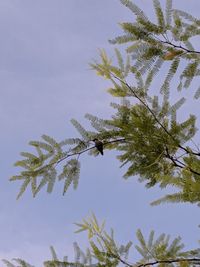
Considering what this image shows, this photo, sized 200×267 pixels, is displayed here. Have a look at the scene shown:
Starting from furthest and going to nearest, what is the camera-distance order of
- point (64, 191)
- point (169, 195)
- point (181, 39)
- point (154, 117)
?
1. point (64, 191)
2. point (154, 117)
3. point (181, 39)
4. point (169, 195)

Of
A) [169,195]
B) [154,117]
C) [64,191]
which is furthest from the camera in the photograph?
[64,191]

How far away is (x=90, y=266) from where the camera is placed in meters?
4.89

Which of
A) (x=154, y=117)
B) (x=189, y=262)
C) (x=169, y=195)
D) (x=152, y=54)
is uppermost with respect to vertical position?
(x=152, y=54)

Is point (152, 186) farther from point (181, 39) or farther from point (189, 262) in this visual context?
point (181, 39)

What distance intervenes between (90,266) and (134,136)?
162 centimetres

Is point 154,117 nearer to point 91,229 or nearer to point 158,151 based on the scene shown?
point 158,151

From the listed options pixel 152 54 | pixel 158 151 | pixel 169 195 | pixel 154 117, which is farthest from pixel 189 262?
pixel 152 54

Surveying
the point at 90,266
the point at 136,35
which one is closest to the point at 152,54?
the point at 136,35

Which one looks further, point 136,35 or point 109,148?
point 109,148

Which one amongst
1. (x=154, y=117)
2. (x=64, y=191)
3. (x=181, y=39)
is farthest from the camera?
(x=64, y=191)

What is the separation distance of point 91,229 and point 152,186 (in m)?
0.99

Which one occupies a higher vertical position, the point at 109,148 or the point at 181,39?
the point at 181,39

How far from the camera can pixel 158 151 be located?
4758 mm

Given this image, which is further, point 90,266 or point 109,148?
point 109,148
